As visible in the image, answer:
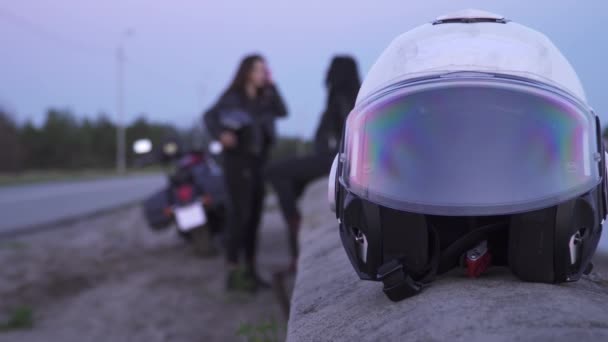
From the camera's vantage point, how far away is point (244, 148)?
497 cm

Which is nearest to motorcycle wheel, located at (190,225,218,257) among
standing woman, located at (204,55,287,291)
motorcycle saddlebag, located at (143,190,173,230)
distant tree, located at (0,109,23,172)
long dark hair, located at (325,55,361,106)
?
motorcycle saddlebag, located at (143,190,173,230)

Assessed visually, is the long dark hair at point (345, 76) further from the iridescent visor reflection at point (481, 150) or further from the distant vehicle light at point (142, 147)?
the iridescent visor reflection at point (481, 150)

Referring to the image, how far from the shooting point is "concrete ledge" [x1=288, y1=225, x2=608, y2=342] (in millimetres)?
1313

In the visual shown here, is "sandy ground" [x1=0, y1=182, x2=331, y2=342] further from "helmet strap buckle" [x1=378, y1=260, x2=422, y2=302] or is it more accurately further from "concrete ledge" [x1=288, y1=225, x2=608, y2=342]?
"helmet strap buckle" [x1=378, y1=260, x2=422, y2=302]

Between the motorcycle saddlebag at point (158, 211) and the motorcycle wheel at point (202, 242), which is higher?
the motorcycle saddlebag at point (158, 211)

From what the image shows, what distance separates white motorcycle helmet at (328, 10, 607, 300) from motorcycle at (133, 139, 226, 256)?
414 cm

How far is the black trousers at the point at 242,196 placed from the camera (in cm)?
496

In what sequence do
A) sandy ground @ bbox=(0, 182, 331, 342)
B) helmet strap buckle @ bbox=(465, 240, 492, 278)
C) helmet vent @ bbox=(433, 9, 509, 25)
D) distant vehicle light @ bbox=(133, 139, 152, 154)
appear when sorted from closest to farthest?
1. helmet strap buckle @ bbox=(465, 240, 492, 278)
2. helmet vent @ bbox=(433, 9, 509, 25)
3. sandy ground @ bbox=(0, 182, 331, 342)
4. distant vehicle light @ bbox=(133, 139, 152, 154)

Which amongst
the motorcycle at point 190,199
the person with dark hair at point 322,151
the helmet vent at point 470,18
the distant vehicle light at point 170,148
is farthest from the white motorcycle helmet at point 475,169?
the distant vehicle light at point 170,148

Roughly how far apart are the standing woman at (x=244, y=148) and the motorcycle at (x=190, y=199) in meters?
0.91

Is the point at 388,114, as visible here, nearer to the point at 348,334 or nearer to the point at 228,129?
A: the point at 348,334

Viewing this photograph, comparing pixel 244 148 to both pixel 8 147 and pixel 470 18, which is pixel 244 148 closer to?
pixel 470 18

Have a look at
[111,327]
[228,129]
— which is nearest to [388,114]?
[111,327]

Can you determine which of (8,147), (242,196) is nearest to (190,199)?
(242,196)
